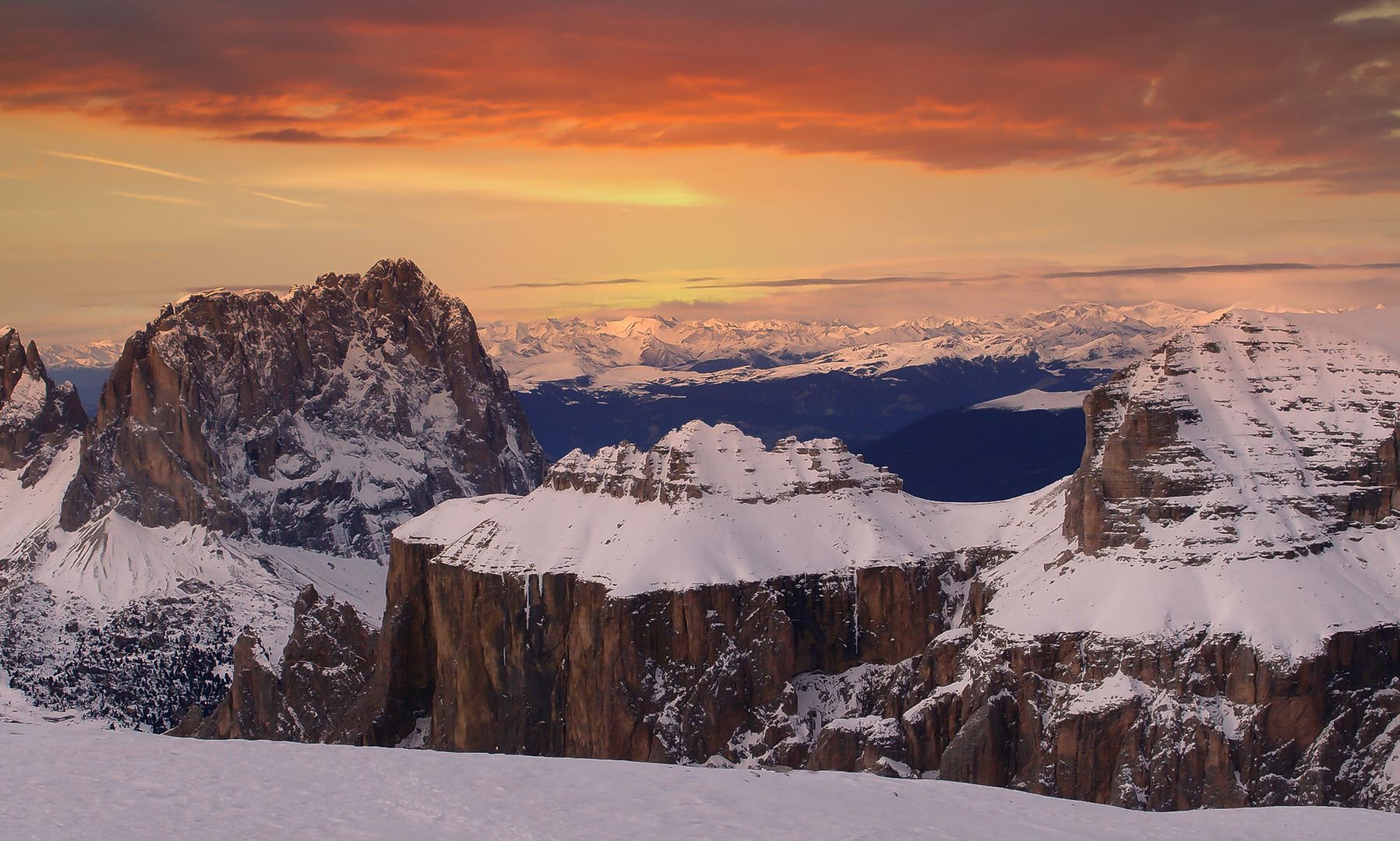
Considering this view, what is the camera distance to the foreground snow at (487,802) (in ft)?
146

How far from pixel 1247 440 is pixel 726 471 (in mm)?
62255

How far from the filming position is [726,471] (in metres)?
167

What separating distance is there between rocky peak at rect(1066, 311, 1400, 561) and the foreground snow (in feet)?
245

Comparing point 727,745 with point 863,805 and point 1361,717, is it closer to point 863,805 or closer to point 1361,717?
point 1361,717

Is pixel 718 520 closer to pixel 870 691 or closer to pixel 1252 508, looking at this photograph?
pixel 870 691

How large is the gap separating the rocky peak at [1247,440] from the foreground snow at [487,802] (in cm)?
7466

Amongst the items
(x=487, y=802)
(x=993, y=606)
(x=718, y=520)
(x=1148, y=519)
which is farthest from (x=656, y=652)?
(x=487, y=802)

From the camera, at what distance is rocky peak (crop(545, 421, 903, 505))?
537 feet

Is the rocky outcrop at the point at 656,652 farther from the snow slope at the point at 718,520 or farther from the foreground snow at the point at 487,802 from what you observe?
the foreground snow at the point at 487,802

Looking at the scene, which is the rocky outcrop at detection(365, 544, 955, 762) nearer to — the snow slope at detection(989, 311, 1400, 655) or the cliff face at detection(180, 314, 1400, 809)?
the cliff face at detection(180, 314, 1400, 809)

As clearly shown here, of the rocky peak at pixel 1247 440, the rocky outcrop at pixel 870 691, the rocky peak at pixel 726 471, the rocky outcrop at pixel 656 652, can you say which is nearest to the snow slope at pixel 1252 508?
the rocky peak at pixel 1247 440

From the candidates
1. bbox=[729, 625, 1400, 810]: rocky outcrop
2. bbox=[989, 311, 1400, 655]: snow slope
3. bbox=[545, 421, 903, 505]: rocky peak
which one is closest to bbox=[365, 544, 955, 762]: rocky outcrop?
bbox=[545, 421, 903, 505]: rocky peak

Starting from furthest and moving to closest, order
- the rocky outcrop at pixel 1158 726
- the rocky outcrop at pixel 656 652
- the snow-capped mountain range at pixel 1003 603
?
1. the rocky outcrop at pixel 656 652
2. the snow-capped mountain range at pixel 1003 603
3. the rocky outcrop at pixel 1158 726

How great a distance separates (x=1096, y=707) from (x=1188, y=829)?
6740 cm
